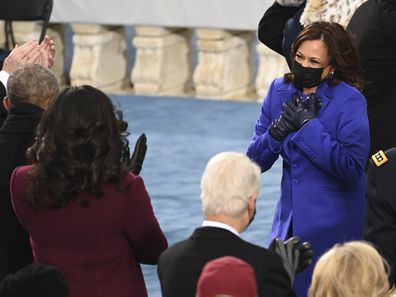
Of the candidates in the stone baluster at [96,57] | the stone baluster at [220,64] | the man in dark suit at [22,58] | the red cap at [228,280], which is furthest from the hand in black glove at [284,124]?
the stone baluster at [96,57]

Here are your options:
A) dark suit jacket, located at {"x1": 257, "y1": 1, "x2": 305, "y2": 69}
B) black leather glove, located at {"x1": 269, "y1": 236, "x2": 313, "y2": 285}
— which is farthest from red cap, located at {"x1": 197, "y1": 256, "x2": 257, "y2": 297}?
dark suit jacket, located at {"x1": 257, "y1": 1, "x2": 305, "y2": 69}

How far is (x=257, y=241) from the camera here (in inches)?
266

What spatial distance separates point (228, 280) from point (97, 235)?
2.88 feet

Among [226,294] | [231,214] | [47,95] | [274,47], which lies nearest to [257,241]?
[274,47]

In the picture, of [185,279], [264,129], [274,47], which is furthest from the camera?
[274,47]

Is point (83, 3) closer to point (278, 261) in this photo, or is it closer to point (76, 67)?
point (76, 67)

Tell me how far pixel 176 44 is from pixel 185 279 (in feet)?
23.4

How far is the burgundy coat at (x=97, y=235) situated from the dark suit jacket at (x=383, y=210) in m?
0.69

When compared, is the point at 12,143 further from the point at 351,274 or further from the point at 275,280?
the point at 351,274

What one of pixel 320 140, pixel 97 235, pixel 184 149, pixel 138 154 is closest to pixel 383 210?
pixel 320 140

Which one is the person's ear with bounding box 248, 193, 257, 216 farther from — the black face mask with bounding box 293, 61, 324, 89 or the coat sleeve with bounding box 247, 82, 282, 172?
the black face mask with bounding box 293, 61, 324, 89

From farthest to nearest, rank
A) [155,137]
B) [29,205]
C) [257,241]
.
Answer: [155,137]
[257,241]
[29,205]

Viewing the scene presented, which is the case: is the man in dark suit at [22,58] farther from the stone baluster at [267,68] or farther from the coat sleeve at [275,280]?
the stone baluster at [267,68]

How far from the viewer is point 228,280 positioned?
10.3 feet
